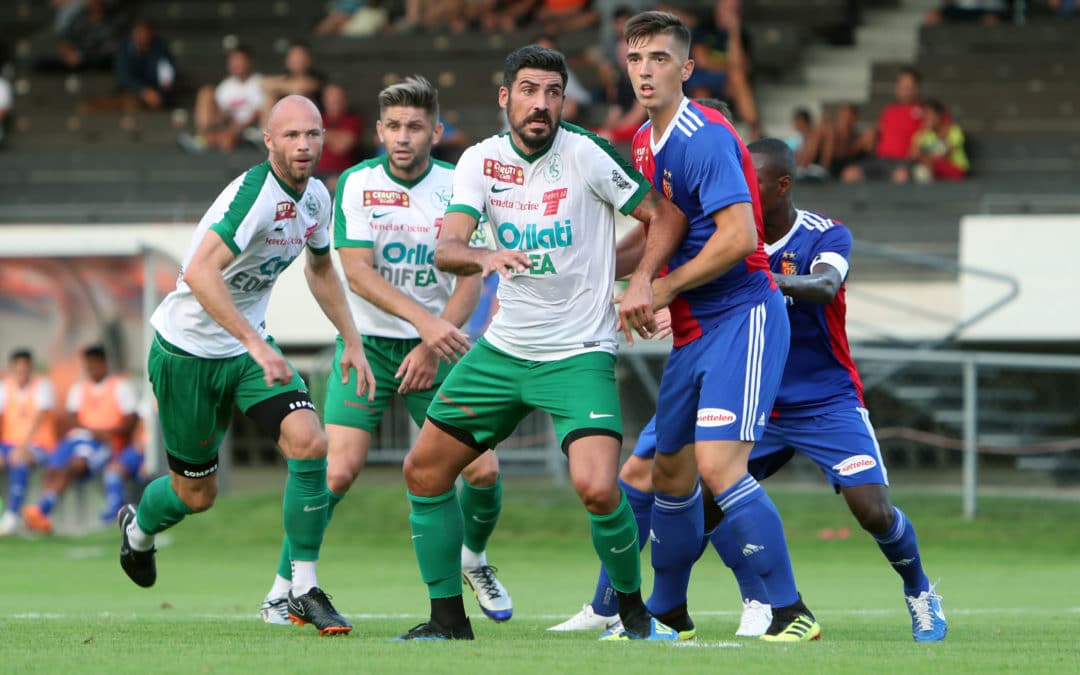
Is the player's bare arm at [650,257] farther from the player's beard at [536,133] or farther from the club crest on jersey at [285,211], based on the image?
the club crest on jersey at [285,211]

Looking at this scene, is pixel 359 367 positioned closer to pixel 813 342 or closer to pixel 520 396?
pixel 520 396

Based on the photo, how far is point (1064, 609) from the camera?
1008cm

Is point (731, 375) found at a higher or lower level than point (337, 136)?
higher

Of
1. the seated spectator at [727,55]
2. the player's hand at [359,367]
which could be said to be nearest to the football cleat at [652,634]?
the player's hand at [359,367]

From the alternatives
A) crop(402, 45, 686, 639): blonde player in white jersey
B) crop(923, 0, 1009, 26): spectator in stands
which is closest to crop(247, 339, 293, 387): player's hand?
crop(402, 45, 686, 639): blonde player in white jersey

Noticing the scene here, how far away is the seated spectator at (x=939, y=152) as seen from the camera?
19891 millimetres

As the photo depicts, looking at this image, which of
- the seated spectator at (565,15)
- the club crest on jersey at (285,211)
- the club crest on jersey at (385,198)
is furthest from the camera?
the seated spectator at (565,15)

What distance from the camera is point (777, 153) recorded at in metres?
8.16

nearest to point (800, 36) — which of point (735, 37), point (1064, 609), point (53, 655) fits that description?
point (735, 37)

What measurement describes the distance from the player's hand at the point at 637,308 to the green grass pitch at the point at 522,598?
52.4 inches

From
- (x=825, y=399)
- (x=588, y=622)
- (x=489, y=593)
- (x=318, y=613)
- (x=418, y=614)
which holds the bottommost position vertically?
(x=418, y=614)

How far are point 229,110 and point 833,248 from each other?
1551 cm

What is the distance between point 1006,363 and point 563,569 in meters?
4.40

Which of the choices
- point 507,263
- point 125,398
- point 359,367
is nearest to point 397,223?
point 359,367
